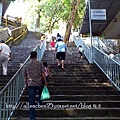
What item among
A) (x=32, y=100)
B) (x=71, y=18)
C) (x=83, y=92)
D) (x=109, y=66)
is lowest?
(x=83, y=92)

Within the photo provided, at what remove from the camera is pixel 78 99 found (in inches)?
250

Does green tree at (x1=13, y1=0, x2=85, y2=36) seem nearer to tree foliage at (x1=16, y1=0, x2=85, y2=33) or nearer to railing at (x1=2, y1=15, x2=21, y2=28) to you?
tree foliage at (x1=16, y1=0, x2=85, y2=33)

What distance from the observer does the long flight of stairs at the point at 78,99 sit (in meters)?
5.48

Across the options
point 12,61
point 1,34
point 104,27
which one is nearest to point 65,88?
point 12,61

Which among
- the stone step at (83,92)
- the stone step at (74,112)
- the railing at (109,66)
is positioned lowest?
the stone step at (74,112)

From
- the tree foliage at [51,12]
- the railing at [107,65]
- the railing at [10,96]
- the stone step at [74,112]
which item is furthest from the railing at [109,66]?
the tree foliage at [51,12]

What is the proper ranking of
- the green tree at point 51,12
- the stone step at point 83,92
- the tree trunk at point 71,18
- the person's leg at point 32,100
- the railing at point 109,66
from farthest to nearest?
the green tree at point 51,12, the tree trunk at point 71,18, the railing at point 109,66, the stone step at point 83,92, the person's leg at point 32,100

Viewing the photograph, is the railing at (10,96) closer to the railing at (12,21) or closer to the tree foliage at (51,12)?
the tree foliage at (51,12)

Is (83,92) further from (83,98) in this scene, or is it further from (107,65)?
(107,65)

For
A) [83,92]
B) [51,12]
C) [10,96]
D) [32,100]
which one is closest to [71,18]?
[51,12]

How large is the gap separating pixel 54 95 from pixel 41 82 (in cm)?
153

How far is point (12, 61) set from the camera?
10.4 metres

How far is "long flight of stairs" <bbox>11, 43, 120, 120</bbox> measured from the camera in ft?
18.0

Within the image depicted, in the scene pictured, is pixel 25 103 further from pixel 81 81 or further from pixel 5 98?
pixel 81 81
